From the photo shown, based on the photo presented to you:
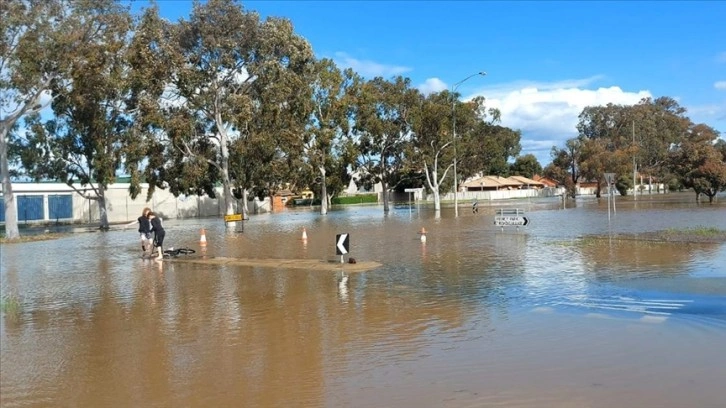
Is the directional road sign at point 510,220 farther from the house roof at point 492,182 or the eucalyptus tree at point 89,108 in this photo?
the house roof at point 492,182

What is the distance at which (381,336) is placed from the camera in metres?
8.15

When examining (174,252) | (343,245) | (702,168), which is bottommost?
(174,252)

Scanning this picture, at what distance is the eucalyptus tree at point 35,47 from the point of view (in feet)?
107

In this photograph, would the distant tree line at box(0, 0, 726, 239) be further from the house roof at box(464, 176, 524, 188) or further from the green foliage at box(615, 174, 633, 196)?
the house roof at box(464, 176, 524, 188)

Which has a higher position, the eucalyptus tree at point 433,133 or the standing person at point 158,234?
the eucalyptus tree at point 433,133

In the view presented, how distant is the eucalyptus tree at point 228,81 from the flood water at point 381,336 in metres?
30.6

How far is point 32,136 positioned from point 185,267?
38533 millimetres

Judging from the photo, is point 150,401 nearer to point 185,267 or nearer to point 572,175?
point 185,267

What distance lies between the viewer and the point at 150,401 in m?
5.79

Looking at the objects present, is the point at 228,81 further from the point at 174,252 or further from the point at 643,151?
the point at 643,151

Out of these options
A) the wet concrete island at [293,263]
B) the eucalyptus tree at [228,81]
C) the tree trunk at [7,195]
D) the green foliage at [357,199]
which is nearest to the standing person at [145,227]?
the wet concrete island at [293,263]

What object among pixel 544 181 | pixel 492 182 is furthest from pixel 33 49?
pixel 544 181

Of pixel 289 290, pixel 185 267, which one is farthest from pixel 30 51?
pixel 289 290

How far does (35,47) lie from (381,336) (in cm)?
3319
